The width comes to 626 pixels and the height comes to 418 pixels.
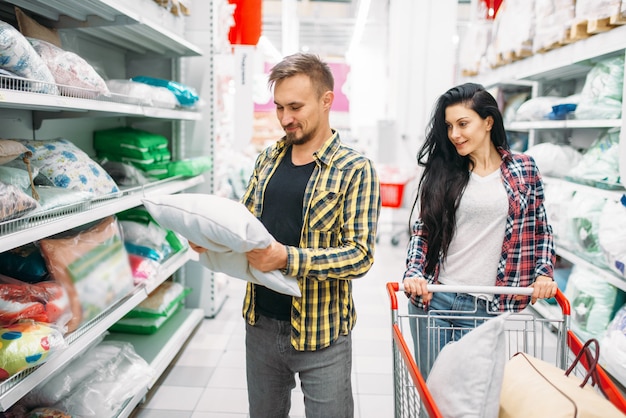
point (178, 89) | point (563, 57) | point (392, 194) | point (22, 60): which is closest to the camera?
point (22, 60)

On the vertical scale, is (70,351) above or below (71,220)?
below

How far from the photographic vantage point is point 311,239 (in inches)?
66.7

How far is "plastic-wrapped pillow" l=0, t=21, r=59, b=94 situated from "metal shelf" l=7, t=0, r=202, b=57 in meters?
0.46

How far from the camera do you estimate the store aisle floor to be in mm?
2914

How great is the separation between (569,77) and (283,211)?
380cm

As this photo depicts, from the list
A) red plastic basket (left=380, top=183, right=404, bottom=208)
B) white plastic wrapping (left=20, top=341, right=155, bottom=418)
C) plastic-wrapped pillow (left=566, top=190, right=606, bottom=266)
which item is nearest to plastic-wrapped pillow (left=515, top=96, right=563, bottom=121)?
plastic-wrapped pillow (left=566, top=190, right=606, bottom=266)

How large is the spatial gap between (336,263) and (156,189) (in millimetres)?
1848

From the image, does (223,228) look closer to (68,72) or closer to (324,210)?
(324,210)

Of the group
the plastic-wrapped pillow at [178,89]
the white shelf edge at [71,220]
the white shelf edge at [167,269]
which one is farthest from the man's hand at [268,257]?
the plastic-wrapped pillow at [178,89]

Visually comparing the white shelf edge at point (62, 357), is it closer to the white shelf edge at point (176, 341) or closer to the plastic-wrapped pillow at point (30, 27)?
the white shelf edge at point (176, 341)

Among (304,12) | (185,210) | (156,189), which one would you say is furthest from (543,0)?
(304,12)

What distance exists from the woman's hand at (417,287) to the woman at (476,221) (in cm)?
2

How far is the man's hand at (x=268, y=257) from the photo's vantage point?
59.6 inches

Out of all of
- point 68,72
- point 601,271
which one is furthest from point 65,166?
point 601,271
